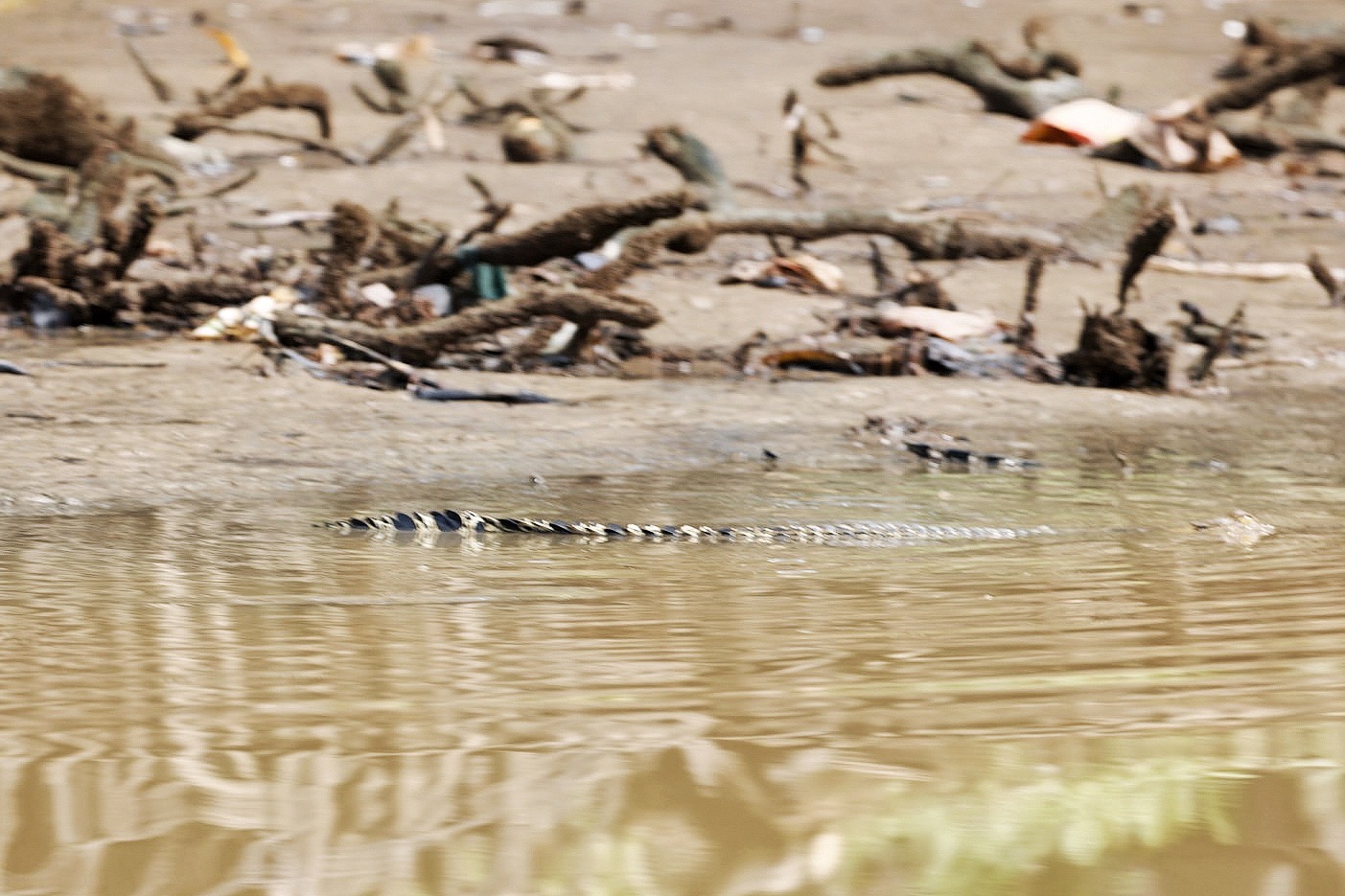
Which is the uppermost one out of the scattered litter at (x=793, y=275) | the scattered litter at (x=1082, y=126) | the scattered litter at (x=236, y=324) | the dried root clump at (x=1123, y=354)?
the dried root clump at (x=1123, y=354)

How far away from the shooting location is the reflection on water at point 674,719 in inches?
44.5

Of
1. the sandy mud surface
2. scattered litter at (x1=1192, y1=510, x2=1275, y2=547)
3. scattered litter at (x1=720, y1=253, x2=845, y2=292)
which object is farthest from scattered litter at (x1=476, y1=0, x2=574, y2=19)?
scattered litter at (x1=1192, y1=510, x2=1275, y2=547)

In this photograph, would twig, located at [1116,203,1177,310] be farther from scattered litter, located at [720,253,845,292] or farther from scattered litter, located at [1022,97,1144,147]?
scattered litter, located at [1022,97,1144,147]

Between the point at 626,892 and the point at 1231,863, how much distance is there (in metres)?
0.38

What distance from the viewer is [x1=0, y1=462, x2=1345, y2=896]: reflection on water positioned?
1.13m

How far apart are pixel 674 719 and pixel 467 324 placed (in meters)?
2.74

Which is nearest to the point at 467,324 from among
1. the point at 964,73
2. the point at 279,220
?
the point at 279,220

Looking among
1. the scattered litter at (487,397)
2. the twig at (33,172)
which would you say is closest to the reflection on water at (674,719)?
the scattered litter at (487,397)

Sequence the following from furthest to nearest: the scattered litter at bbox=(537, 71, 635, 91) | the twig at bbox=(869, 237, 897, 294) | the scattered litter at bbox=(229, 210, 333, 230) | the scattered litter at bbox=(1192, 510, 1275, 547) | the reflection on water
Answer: the scattered litter at bbox=(537, 71, 635, 91)
the scattered litter at bbox=(229, 210, 333, 230)
the twig at bbox=(869, 237, 897, 294)
the scattered litter at bbox=(1192, 510, 1275, 547)
the reflection on water

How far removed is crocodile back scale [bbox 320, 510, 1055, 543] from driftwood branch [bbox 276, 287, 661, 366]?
5.12 ft

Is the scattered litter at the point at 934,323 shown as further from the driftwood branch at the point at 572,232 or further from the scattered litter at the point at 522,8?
the scattered litter at the point at 522,8

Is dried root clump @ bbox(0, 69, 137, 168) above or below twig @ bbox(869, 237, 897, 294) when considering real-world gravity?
above

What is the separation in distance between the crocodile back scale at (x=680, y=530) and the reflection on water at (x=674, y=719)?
9 centimetres

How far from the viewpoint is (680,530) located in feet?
8.14
